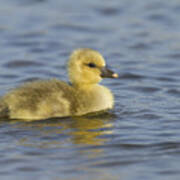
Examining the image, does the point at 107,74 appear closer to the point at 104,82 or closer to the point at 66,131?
the point at 66,131

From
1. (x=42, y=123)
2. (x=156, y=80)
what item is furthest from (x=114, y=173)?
(x=156, y=80)

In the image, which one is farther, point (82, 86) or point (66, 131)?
point (82, 86)

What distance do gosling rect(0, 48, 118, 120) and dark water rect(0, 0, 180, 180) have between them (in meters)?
0.12

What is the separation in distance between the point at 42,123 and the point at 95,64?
112 centimetres

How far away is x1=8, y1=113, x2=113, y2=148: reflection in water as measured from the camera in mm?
6648

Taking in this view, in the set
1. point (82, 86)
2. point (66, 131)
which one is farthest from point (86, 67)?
point (66, 131)

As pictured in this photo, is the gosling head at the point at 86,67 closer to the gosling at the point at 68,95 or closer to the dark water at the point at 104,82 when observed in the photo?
the gosling at the point at 68,95

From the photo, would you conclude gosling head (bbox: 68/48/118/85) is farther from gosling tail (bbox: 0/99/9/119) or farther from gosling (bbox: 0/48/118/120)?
gosling tail (bbox: 0/99/9/119)

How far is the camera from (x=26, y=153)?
20.7 feet

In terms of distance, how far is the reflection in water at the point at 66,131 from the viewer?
665cm

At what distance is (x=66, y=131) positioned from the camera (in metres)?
7.00

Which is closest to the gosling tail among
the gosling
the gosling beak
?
the gosling

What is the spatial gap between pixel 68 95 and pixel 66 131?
22.0 inches

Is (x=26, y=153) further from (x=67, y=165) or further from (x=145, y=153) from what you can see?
(x=145, y=153)
